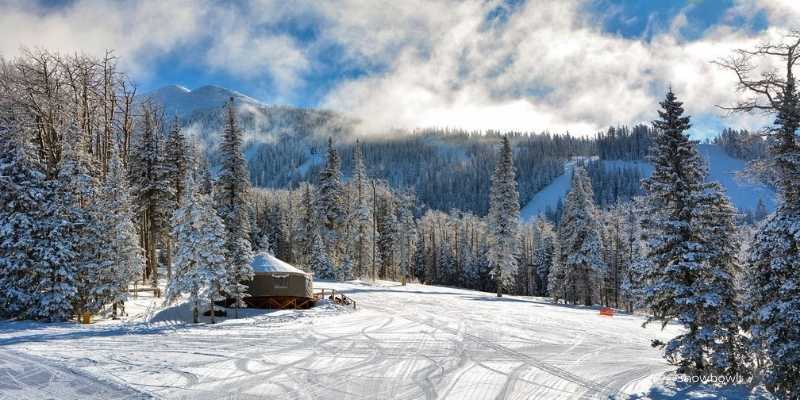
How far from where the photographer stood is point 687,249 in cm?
1392

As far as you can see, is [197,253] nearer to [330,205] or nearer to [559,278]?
[330,205]

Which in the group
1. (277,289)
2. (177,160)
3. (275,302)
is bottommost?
(275,302)

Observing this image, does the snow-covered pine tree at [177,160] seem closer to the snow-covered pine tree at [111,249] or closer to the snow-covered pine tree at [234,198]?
the snow-covered pine tree at [234,198]

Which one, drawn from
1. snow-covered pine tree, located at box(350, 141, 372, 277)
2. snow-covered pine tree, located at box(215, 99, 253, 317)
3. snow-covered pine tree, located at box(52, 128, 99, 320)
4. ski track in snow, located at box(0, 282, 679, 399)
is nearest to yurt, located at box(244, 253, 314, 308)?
snow-covered pine tree, located at box(215, 99, 253, 317)

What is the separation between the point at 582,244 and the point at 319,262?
90.7ft

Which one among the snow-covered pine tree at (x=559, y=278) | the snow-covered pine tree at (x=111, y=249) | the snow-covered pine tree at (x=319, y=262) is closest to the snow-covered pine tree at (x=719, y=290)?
the snow-covered pine tree at (x=111, y=249)

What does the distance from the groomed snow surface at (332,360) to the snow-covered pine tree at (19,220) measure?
160 cm

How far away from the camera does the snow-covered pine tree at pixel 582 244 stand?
4188 cm

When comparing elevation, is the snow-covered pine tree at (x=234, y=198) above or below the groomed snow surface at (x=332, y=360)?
above

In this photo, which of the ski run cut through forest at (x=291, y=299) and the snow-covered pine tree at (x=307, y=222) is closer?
the ski run cut through forest at (x=291, y=299)

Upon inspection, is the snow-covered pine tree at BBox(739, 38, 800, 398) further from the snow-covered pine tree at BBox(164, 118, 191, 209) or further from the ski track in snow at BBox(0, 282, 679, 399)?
the snow-covered pine tree at BBox(164, 118, 191, 209)

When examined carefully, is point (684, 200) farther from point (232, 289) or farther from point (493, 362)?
point (232, 289)

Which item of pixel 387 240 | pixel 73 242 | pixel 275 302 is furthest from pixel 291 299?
pixel 387 240

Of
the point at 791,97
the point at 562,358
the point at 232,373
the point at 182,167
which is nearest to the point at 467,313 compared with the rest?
the point at 562,358
